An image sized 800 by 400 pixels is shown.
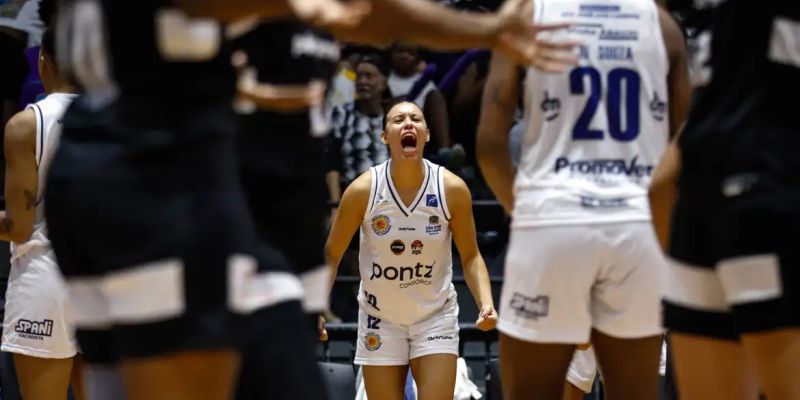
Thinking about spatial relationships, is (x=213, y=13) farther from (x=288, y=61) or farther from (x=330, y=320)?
(x=330, y=320)

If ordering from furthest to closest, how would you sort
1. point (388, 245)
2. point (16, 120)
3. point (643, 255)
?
point (388, 245) < point (16, 120) < point (643, 255)

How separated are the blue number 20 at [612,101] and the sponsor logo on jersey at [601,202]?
0.66ft

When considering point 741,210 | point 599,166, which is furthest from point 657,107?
point 741,210

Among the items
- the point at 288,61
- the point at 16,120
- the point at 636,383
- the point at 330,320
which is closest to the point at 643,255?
A: the point at 636,383

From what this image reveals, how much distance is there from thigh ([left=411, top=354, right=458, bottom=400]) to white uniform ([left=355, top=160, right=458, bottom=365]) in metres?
0.08

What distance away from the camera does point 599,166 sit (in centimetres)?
416

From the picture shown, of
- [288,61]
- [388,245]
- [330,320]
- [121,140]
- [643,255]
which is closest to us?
[121,140]

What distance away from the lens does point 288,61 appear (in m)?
3.66

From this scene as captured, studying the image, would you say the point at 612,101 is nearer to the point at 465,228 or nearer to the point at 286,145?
the point at 286,145

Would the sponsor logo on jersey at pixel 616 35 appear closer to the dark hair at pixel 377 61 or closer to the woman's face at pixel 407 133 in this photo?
the woman's face at pixel 407 133

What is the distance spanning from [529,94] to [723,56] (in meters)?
1.04

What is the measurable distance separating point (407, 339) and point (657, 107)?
351cm

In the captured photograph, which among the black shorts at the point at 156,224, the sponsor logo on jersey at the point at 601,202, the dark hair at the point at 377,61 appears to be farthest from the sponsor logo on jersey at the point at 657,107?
the dark hair at the point at 377,61

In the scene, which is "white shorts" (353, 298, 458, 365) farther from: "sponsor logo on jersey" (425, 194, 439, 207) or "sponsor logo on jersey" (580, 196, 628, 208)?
"sponsor logo on jersey" (580, 196, 628, 208)
